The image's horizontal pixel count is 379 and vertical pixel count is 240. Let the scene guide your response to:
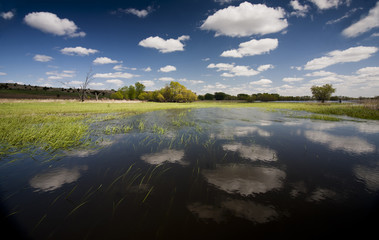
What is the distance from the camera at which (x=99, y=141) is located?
966 cm

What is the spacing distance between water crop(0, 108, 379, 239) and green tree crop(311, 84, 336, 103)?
86.8 meters

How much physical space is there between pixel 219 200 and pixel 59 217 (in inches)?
152

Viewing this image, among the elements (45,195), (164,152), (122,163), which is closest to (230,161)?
(164,152)

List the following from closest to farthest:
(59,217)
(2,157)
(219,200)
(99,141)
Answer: (59,217) < (219,200) < (2,157) < (99,141)

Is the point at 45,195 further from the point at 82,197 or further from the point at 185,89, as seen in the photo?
the point at 185,89

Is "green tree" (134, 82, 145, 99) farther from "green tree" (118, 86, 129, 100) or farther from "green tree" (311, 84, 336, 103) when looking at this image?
"green tree" (311, 84, 336, 103)

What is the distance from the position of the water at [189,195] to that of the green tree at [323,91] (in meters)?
86.8

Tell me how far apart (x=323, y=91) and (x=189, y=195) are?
95864 mm

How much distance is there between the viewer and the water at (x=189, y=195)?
10.2ft

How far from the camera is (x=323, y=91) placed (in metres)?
72.5

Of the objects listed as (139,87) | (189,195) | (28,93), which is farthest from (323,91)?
(28,93)

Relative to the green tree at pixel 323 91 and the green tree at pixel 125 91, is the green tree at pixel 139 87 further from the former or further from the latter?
the green tree at pixel 323 91

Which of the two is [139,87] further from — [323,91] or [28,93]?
[323,91]

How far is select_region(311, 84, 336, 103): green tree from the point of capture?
7144 cm
